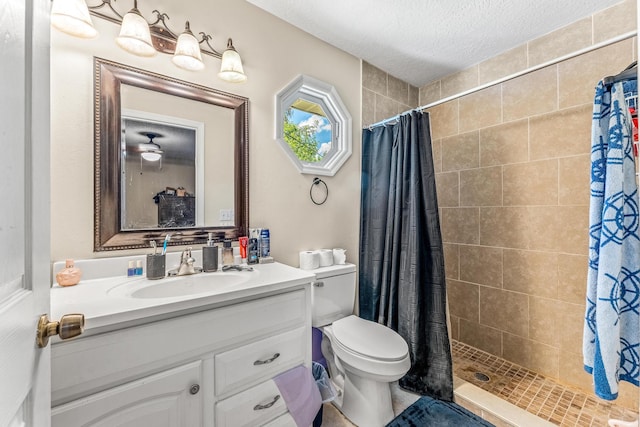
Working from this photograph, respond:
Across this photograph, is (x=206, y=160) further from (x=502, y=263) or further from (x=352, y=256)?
(x=502, y=263)

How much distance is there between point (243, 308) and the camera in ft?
3.41

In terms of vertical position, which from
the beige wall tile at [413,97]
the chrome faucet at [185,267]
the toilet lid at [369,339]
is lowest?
the toilet lid at [369,339]

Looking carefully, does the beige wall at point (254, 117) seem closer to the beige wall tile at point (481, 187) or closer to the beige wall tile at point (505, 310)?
the beige wall tile at point (481, 187)

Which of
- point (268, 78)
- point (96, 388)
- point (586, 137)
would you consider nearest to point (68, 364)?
point (96, 388)

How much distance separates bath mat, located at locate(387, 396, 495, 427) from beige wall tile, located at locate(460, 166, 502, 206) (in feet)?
4.74

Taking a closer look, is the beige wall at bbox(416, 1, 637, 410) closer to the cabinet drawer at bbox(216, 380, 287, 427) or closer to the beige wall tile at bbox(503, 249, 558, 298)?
the beige wall tile at bbox(503, 249, 558, 298)

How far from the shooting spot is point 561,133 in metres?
1.79

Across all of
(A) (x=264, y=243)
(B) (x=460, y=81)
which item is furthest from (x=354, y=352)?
(B) (x=460, y=81)

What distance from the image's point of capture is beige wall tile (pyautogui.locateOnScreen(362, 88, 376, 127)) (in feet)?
7.16

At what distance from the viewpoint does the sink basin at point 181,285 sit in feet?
3.48

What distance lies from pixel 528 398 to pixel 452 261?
1.02 metres

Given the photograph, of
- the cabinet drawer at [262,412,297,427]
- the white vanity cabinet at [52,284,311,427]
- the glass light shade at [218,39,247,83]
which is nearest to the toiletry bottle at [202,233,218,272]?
the white vanity cabinet at [52,284,311,427]

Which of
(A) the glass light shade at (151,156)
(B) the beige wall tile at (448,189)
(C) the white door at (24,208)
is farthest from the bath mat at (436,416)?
(A) the glass light shade at (151,156)

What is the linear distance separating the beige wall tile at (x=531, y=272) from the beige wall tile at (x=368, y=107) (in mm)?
1459
